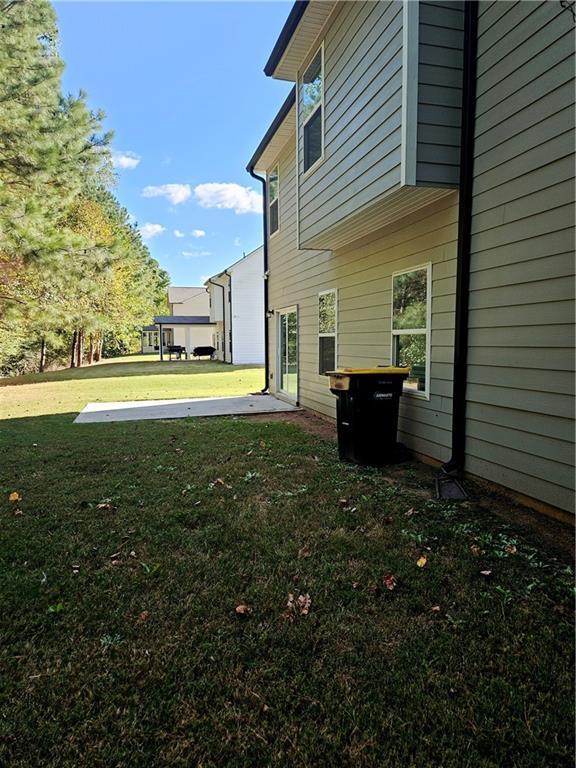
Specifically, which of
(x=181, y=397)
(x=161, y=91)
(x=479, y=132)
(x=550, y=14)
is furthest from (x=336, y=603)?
(x=161, y=91)

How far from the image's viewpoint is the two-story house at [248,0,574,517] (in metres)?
3.25

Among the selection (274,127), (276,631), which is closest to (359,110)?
(274,127)

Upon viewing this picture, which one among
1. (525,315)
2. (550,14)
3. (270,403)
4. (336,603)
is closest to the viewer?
(336,603)

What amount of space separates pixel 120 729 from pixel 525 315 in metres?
3.61

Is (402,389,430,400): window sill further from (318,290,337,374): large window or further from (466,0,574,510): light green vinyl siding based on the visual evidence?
(318,290,337,374): large window

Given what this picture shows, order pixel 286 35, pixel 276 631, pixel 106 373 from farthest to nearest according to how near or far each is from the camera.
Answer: pixel 106 373 < pixel 286 35 < pixel 276 631

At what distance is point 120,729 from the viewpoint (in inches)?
64.6

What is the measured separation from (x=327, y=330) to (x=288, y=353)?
8.31 ft

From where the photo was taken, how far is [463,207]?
161 inches

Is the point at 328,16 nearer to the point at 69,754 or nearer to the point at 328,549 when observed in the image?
the point at 328,549

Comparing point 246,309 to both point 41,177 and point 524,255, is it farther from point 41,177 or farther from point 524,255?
point 524,255

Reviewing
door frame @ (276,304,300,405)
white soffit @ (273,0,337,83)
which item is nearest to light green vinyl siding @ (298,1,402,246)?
white soffit @ (273,0,337,83)

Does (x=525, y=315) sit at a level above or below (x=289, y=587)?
above

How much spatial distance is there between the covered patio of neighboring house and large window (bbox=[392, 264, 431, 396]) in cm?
2574
